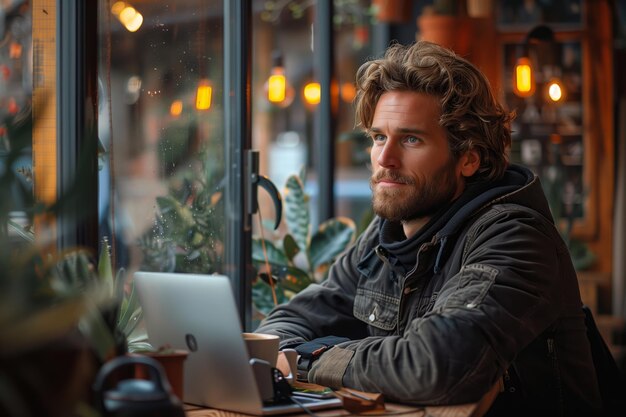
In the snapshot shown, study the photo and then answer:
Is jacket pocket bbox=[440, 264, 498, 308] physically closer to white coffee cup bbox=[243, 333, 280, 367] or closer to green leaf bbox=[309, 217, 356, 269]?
white coffee cup bbox=[243, 333, 280, 367]

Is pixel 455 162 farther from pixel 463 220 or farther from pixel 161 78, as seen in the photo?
pixel 161 78

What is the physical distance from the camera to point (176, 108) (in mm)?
3232

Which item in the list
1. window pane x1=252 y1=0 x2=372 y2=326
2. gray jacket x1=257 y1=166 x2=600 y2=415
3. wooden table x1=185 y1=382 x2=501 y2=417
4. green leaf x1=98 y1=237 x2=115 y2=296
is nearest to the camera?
wooden table x1=185 y1=382 x2=501 y2=417

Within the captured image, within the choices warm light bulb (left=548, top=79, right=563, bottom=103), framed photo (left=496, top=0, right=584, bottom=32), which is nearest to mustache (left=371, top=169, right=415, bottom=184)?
warm light bulb (left=548, top=79, right=563, bottom=103)

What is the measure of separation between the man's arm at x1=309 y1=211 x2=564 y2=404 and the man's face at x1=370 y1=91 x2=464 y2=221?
0.89ft

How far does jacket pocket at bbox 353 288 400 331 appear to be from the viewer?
273 centimetres

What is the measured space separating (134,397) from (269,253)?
2746 millimetres

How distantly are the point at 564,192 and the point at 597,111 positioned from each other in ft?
2.14

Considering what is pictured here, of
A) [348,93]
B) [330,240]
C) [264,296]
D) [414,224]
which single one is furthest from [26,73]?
[348,93]

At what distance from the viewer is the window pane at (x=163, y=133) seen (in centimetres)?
275

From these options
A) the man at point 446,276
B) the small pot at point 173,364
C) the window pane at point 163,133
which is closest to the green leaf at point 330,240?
the window pane at point 163,133

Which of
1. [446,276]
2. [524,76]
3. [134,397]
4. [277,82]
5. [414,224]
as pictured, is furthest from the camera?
[524,76]

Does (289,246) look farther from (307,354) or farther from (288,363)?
(288,363)

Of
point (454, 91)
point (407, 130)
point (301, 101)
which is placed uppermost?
point (301, 101)
